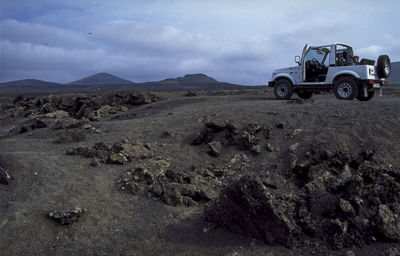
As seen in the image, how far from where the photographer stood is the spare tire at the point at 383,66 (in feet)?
36.8

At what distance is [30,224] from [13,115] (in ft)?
58.2

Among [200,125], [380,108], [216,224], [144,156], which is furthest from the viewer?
[200,125]

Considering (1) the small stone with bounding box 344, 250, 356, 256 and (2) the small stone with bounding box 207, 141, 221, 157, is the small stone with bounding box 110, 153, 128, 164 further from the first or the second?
(1) the small stone with bounding box 344, 250, 356, 256

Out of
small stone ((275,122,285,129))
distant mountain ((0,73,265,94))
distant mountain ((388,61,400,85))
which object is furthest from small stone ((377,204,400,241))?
distant mountain ((388,61,400,85))

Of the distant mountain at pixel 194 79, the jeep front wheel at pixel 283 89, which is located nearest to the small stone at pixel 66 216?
the jeep front wheel at pixel 283 89

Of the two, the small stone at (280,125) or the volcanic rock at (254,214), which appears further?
the small stone at (280,125)

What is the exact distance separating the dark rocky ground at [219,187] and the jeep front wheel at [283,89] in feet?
11.6

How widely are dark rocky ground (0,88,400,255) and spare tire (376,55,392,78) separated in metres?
2.76

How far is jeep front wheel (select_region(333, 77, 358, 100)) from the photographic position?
11.3 meters

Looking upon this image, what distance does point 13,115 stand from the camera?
20.2 m

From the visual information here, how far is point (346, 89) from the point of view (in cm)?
1156

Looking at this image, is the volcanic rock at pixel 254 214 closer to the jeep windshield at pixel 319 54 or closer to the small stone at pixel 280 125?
the small stone at pixel 280 125

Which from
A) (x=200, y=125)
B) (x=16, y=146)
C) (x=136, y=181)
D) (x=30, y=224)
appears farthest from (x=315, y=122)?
(x=16, y=146)

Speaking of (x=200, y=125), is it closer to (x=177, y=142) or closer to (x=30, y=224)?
(x=177, y=142)
